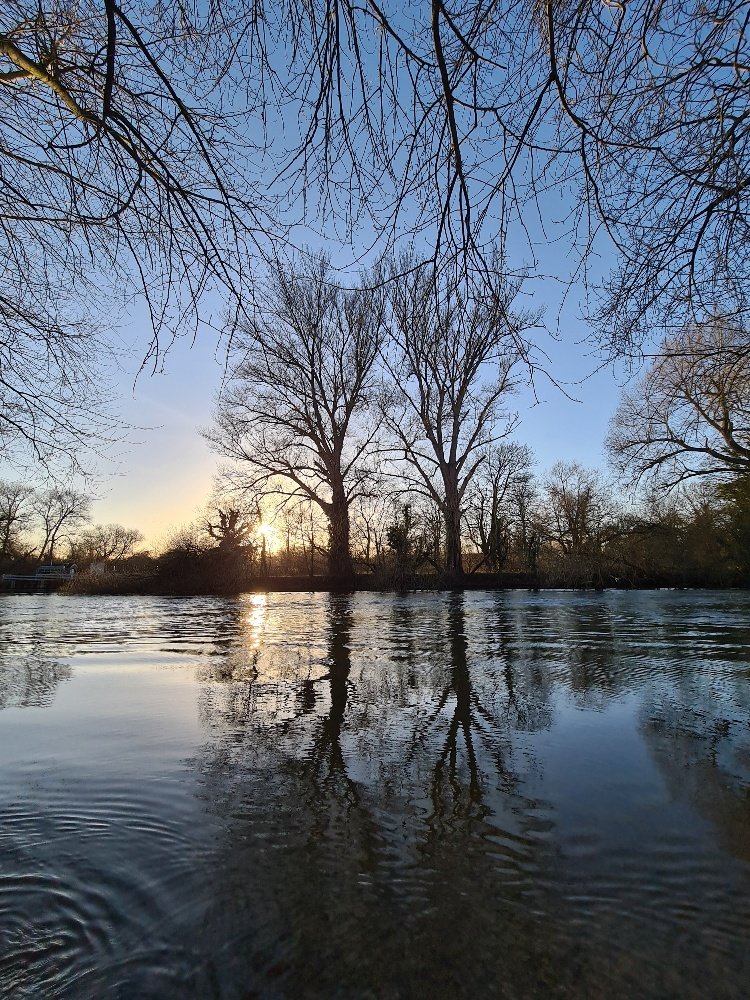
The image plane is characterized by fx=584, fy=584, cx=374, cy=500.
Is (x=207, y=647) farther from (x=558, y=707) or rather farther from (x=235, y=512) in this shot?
(x=235, y=512)

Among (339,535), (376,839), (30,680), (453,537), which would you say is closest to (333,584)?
(339,535)

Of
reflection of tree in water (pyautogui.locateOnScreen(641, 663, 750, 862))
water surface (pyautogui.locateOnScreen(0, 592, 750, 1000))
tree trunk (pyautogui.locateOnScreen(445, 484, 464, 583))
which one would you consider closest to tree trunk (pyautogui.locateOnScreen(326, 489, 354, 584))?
tree trunk (pyautogui.locateOnScreen(445, 484, 464, 583))

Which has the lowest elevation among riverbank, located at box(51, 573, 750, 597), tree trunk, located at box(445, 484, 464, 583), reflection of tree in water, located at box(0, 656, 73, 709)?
reflection of tree in water, located at box(0, 656, 73, 709)

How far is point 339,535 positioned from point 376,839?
22646mm

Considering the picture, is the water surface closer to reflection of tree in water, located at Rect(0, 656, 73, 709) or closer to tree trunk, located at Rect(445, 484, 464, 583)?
reflection of tree in water, located at Rect(0, 656, 73, 709)

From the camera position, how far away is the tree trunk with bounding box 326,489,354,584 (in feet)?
79.7

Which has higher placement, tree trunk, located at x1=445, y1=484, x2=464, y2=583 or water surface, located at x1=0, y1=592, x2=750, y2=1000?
tree trunk, located at x1=445, y1=484, x2=464, y2=583

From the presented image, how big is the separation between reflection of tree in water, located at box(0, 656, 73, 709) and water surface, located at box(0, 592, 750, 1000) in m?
0.06

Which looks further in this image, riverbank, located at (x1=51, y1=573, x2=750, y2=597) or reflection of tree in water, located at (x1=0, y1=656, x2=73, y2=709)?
riverbank, located at (x1=51, y1=573, x2=750, y2=597)

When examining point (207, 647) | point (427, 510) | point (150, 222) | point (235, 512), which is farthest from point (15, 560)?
point (150, 222)

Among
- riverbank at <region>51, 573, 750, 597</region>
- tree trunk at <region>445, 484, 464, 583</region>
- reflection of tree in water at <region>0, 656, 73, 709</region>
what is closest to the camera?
reflection of tree in water at <region>0, 656, 73, 709</region>

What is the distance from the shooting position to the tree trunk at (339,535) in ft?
79.7

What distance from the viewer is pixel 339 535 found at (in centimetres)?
2448

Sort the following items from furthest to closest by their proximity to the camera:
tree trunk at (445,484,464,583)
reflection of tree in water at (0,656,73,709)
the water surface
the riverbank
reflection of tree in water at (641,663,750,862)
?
tree trunk at (445,484,464,583)
the riverbank
reflection of tree in water at (0,656,73,709)
reflection of tree in water at (641,663,750,862)
the water surface
